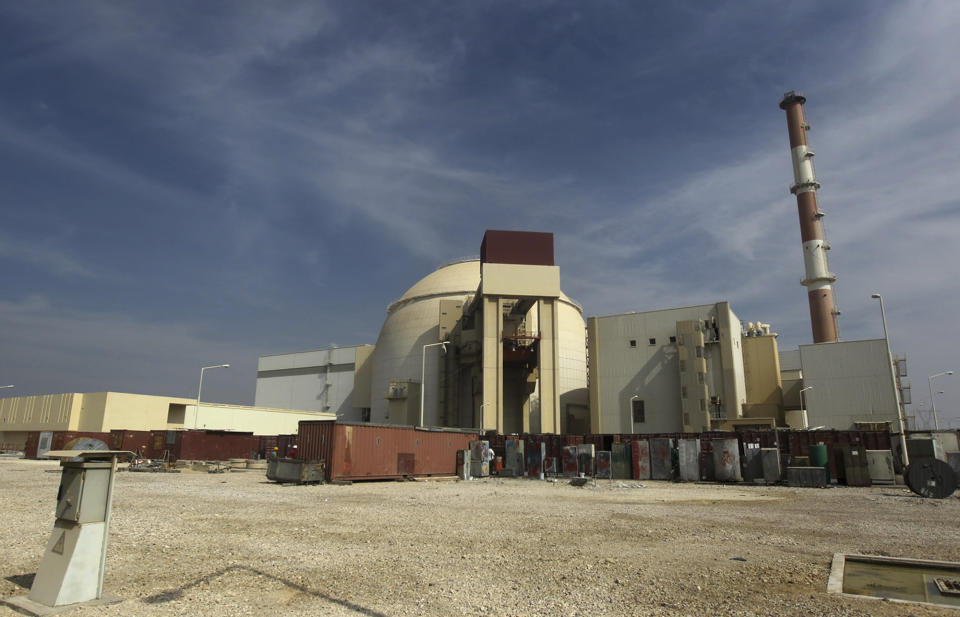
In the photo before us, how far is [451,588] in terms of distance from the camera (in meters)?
8.09

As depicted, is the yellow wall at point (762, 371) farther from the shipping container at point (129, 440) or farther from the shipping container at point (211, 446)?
the shipping container at point (129, 440)

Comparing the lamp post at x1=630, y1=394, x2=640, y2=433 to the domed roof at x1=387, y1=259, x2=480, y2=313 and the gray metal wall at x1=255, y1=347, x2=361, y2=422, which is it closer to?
the domed roof at x1=387, y1=259, x2=480, y2=313

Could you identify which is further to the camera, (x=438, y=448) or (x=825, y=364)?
(x=825, y=364)

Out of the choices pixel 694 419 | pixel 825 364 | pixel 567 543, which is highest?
pixel 825 364

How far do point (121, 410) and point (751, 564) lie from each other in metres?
70.2

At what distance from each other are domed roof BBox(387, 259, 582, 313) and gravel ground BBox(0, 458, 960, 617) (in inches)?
2105

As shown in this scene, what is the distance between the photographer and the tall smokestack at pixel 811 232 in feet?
226

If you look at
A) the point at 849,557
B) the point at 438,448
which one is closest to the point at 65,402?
the point at 438,448

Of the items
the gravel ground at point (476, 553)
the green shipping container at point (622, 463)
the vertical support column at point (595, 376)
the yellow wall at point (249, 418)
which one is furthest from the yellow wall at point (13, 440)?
the green shipping container at point (622, 463)

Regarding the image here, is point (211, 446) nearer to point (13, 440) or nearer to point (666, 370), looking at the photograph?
point (666, 370)

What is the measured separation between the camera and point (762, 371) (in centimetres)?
6600

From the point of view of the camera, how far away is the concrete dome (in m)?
68.4

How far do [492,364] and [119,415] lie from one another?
41163 mm

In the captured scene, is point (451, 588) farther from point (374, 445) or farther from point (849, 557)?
point (374, 445)
